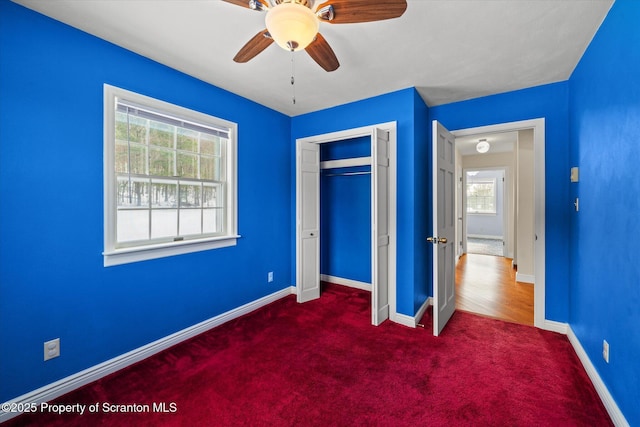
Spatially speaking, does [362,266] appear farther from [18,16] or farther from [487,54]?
[18,16]

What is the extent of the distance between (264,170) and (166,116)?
1256 millimetres

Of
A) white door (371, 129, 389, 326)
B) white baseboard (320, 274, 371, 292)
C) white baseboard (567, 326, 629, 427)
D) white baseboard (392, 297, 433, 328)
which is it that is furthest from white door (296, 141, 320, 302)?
white baseboard (567, 326, 629, 427)

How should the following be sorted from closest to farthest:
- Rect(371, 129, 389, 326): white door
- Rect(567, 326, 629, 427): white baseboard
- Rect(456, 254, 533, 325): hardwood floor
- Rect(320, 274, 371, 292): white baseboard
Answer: Rect(567, 326, 629, 427): white baseboard < Rect(371, 129, 389, 326): white door < Rect(456, 254, 533, 325): hardwood floor < Rect(320, 274, 371, 292): white baseboard

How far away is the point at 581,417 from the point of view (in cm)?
166

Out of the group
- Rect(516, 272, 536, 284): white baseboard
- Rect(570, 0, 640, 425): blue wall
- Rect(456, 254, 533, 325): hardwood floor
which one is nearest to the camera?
Rect(570, 0, 640, 425): blue wall

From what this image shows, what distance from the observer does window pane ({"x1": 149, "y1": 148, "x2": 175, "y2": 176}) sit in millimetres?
2412

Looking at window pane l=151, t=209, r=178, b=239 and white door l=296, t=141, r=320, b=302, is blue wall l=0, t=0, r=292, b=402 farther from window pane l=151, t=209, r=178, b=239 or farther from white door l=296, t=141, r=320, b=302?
white door l=296, t=141, r=320, b=302

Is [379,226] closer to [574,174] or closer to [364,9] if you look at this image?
[574,174]

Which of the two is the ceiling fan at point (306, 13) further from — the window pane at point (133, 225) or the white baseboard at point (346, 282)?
the white baseboard at point (346, 282)

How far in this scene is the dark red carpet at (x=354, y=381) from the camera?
1667 millimetres

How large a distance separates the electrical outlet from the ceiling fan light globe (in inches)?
96.4

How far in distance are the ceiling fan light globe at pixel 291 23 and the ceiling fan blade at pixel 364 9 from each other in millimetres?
109

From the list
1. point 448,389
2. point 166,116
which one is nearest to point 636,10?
point 448,389

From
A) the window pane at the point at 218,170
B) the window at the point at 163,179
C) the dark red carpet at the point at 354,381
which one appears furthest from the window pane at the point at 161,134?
the dark red carpet at the point at 354,381
